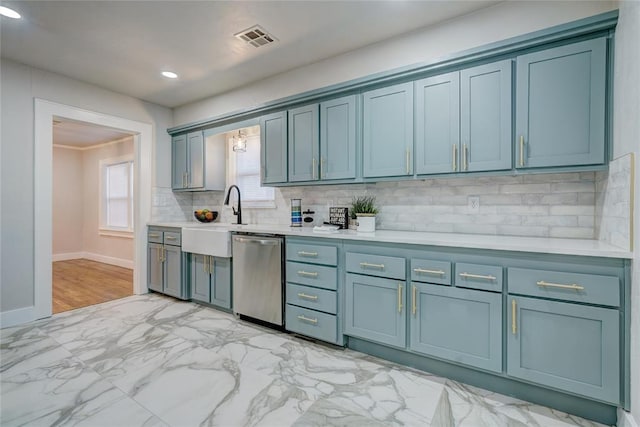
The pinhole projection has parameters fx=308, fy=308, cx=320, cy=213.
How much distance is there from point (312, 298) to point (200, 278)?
5.48 ft

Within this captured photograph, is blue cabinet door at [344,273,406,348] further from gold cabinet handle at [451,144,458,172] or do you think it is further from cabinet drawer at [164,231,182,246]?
cabinet drawer at [164,231,182,246]

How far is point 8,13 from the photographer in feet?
7.84

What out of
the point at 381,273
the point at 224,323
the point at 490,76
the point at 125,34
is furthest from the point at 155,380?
the point at 490,76

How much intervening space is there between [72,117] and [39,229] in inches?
51.9

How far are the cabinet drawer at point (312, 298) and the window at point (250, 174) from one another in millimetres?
1388

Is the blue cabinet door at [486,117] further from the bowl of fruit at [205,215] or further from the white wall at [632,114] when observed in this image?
the bowl of fruit at [205,215]

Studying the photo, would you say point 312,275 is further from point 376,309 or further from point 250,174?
point 250,174

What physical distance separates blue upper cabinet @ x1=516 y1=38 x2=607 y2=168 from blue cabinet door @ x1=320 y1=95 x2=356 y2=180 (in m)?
1.27

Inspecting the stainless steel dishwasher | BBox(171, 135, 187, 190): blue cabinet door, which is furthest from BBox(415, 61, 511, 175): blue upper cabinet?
BBox(171, 135, 187, 190): blue cabinet door

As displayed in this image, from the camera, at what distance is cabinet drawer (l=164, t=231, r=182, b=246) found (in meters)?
3.81

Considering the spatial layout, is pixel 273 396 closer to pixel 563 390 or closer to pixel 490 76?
pixel 563 390

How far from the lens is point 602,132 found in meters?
1.84

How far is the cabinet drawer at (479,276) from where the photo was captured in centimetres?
188

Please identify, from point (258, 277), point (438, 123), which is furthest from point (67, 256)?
point (438, 123)
